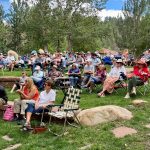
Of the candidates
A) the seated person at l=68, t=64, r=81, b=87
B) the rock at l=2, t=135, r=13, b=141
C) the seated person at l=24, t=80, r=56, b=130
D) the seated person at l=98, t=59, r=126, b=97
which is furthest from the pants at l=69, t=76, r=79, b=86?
the rock at l=2, t=135, r=13, b=141

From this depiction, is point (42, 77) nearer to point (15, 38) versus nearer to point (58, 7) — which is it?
point (58, 7)

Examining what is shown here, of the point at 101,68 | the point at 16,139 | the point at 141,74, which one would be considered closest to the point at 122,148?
the point at 16,139

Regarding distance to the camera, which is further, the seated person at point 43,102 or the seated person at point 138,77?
the seated person at point 138,77

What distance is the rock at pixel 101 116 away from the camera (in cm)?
952

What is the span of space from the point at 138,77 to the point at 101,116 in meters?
3.73

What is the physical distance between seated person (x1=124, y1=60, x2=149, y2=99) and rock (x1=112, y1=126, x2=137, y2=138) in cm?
357

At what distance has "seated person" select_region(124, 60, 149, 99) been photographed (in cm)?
1268

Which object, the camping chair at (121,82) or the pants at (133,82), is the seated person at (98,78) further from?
the pants at (133,82)

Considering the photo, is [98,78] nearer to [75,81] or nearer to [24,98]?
[75,81]

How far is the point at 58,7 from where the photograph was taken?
38.7m

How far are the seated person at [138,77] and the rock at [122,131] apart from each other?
11.7 ft

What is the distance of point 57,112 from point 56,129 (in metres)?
0.47

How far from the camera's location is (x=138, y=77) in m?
13.0

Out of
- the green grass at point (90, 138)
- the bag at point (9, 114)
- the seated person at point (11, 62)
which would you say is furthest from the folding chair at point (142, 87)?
the seated person at point (11, 62)
